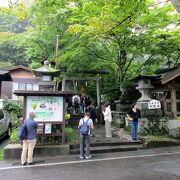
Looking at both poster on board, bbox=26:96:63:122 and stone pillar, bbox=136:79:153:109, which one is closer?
poster on board, bbox=26:96:63:122

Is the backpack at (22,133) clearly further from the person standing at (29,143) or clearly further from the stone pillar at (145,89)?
the stone pillar at (145,89)

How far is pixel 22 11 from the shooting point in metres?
7.11

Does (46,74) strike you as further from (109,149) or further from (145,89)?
(109,149)

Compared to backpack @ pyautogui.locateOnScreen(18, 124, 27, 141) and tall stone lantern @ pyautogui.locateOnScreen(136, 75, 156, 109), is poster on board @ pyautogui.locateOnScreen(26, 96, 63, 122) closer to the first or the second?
backpack @ pyautogui.locateOnScreen(18, 124, 27, 141)

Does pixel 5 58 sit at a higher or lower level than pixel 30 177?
higher

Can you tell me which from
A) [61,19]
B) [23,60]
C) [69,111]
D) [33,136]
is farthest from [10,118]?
→ [23,60]

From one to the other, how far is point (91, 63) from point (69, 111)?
5.15m

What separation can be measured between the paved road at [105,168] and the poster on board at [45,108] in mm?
1893

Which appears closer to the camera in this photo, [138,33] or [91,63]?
[138,33]

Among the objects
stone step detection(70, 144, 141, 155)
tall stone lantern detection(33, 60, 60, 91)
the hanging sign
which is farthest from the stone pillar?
tall stone lantern detection(33, 60, 60, 91)

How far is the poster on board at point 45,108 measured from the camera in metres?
9.81

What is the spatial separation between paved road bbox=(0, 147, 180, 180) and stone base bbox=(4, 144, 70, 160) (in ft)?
1.86

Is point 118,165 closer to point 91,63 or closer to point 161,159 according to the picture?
point 161,159

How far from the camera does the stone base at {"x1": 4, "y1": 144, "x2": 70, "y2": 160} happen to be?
898 cm
